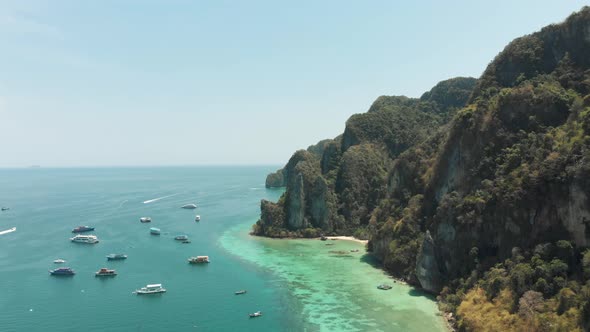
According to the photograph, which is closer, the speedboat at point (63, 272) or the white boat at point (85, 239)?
the speedboat at point (63, 272)

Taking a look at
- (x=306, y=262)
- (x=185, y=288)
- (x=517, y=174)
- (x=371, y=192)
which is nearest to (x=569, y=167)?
(x=517, y=174)

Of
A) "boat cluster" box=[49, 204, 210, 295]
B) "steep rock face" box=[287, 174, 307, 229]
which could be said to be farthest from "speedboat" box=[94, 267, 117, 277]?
"steep rock face" box=[287, 174, 307, 229]

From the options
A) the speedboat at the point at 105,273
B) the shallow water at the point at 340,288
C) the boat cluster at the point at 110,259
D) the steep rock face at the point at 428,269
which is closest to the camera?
the shallow water at the point at 340,288

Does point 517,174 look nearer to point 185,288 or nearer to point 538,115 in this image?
point 538,115

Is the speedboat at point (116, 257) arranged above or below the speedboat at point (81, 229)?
below

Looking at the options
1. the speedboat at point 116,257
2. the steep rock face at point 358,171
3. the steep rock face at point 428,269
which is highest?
the steep rock face at point 358,171

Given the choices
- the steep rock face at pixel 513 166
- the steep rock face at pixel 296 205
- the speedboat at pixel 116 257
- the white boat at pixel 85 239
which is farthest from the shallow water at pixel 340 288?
the white boat at pixel 85 239

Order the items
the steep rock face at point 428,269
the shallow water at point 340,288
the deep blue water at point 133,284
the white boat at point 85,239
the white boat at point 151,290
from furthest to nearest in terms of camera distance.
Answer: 1. the white boat at point 85,239
2. the white boat at point 151,290
3. the steep rock face at point 428,269
4. the deep blue water at point 133,284
5. the shallow water at point 340,288

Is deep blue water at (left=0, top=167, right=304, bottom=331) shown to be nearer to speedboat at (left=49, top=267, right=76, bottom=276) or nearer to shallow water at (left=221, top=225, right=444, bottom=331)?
speedboat at (left=49, top=267, right=76, bottom=276)

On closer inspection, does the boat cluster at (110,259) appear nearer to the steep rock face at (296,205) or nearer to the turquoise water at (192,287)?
the turquoise water at (192,287)
